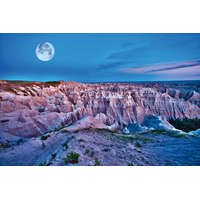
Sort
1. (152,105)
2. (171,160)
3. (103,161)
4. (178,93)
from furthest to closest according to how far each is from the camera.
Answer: (178,93) < (152,105) < (171,160) < (103,161)

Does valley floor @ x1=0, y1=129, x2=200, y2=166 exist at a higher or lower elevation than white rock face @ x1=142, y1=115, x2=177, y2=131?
lower

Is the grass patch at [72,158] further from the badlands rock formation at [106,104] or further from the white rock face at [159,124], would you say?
the badlands rock formation at [106,104]

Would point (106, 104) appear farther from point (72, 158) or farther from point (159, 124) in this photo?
point (72, 158)

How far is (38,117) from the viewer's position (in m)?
7.05

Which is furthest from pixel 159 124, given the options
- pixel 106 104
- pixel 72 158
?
pixel 106 104

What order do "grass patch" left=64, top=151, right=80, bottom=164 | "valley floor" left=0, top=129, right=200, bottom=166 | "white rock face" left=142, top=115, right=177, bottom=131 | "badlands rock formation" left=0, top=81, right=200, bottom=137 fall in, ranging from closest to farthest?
"grass patch" left=64, top=151, right=80, bottom=164, "valley floor" left=0, top=129, right=200, bottom=166, "white rock face" left=142, top=115, right=177, bottom=131, "badlands rock formation" left=0, top=81, right=200, bottom=137

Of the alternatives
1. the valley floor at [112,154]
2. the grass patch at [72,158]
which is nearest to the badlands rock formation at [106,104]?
the valley floor at [112,154]

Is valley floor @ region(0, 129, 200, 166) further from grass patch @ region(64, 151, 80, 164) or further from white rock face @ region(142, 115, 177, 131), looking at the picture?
white rock face @ region(142, 115, 177, 131)

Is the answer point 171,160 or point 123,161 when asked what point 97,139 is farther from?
point 171,160

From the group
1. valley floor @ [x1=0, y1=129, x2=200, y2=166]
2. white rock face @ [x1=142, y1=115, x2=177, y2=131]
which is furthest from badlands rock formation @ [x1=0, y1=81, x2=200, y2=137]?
valley floor @ [x1=0, y1=129, x2=200, y2=166]

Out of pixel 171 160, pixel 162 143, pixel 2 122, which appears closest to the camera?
pixel 171 160

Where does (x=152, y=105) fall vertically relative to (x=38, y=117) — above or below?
above

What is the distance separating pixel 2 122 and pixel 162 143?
736 cm
